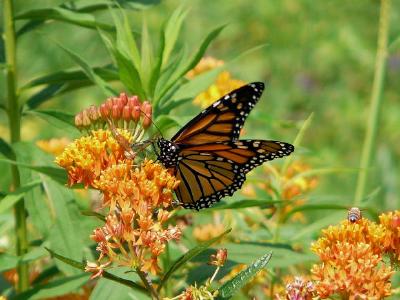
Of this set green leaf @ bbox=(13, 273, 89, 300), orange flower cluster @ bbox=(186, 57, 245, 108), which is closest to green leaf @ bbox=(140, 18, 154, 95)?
green leaf @ bbox=(13, 273, 89, 300)

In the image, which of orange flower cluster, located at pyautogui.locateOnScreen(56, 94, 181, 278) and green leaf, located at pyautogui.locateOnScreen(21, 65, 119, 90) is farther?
green leaf, located at pyautogui.locateOnScreen(21, 65, 119, 90)

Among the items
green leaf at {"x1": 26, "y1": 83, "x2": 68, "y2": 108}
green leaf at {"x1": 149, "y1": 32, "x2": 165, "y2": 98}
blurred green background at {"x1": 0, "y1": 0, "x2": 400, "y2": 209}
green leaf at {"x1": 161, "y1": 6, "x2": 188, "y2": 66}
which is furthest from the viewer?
blurred green background at {"x1": 0, "y1": 0, "x2": 400, "y2": 209}

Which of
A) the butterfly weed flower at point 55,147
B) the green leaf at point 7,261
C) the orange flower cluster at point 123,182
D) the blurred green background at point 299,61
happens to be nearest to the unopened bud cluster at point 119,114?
the orange flower cluster at point 123,182

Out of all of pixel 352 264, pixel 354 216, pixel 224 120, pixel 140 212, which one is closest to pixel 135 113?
pixel 224 120

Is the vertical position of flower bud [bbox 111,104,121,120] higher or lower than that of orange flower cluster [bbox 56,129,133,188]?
higher

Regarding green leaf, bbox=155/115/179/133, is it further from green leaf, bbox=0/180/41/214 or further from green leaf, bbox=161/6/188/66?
green leaf, bbox=0/180/41/214

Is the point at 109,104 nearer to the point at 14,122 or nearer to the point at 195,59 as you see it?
the point at 195,59

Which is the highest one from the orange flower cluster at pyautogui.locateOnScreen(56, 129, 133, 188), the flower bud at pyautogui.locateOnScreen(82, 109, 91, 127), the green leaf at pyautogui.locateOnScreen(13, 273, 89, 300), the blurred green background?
the blurred green background

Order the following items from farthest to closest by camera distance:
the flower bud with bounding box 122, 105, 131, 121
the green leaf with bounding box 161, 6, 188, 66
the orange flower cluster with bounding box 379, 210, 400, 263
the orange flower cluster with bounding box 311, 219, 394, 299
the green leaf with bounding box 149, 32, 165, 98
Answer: the green leaf with bounding box 161, 6, 188, 66 < the green leaf with bounding box 149, 32, 165, 98 < the flower bud with bounding box 122, 105, 131, 121 < the orange flower cluster with bounding box 379, 210, 400, 263 < the orange flower cluster with bounding box 311, 219, 394, 299
